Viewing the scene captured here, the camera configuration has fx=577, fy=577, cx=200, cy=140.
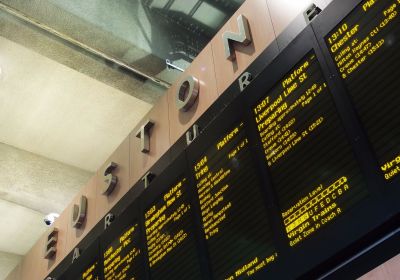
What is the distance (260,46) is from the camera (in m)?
5.28

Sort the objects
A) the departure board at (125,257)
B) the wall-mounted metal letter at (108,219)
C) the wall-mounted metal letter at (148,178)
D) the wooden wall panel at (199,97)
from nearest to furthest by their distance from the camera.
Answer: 1. the departure board at (125,257)
2. the wooden wall panel at (199,97)
3. the wall-mounted metal letter at (148,178)
4. the wall-mounted metal letter at (108,219)

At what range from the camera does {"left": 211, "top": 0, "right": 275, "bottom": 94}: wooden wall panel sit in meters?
5.28

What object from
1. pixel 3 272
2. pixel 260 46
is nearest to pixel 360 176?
A: pixel 260 46

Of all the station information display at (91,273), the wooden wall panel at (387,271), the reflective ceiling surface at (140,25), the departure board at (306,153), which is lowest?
the wooden wall panel at (387,271)

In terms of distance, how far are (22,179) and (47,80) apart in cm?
223

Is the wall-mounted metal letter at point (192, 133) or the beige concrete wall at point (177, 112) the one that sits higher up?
the beige concrete wall at point (177, 112)

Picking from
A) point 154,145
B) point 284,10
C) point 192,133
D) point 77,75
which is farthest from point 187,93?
point 77,75

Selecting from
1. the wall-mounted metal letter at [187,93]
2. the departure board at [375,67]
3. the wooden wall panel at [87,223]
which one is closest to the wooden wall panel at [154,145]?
the wall-mounted metal letter at [187,93]

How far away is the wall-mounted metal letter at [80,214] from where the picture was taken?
25.2ft

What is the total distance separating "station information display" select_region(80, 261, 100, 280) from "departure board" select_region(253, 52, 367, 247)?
8.37ft

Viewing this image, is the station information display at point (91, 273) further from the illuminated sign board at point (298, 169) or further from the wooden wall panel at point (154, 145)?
the wooden wall panel at point (154, 145)

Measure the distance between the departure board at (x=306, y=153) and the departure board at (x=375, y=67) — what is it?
169 mm

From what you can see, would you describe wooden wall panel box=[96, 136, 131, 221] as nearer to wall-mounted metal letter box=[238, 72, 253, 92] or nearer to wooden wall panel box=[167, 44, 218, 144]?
wooden wall panel box=[167, 44, 218, 144]

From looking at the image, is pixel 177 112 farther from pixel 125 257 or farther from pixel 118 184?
pixel 125 257
